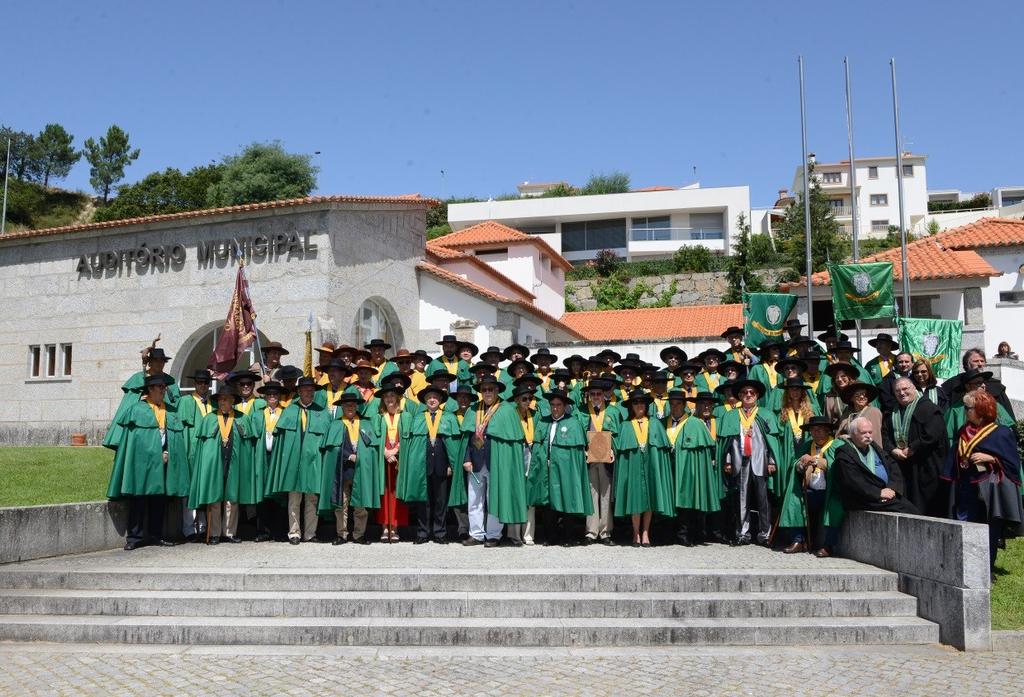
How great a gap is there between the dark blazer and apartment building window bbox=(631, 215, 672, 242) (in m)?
45.0

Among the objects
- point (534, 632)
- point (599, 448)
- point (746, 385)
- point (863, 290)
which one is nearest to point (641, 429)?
point (599, 448)

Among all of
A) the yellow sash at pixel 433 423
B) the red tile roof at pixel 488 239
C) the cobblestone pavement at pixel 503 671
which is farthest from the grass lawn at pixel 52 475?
the red tile roof at pixel 488 239

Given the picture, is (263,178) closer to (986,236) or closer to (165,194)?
(165,194)

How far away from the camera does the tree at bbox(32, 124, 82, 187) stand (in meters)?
68.1

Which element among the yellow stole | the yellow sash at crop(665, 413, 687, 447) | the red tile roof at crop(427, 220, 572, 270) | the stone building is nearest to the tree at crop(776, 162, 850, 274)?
the red tile roof at crop(427, 220, 572, 270)

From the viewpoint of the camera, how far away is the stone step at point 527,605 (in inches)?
291

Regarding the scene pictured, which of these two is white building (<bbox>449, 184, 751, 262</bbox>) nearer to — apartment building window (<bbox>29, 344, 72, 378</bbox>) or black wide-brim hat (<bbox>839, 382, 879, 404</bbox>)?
apartment building window (<bbox>29, 344, 72, 378</bbox>)

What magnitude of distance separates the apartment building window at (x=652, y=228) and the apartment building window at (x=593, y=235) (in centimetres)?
83

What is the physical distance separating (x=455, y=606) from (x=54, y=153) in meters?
74.2

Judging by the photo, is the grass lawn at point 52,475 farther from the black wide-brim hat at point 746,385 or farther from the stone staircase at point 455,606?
the black wide-brim hat at point 746,385

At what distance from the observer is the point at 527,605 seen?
24.3ft

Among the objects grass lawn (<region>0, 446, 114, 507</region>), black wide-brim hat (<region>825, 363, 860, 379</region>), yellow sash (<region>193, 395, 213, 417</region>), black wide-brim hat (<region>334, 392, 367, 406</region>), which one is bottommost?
grass lawn (<region>0, 446, 114, 507</region>)

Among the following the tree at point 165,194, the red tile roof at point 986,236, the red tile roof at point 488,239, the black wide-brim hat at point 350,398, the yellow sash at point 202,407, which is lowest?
the yellow sash at point 202,407

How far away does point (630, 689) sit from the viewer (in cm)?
589
